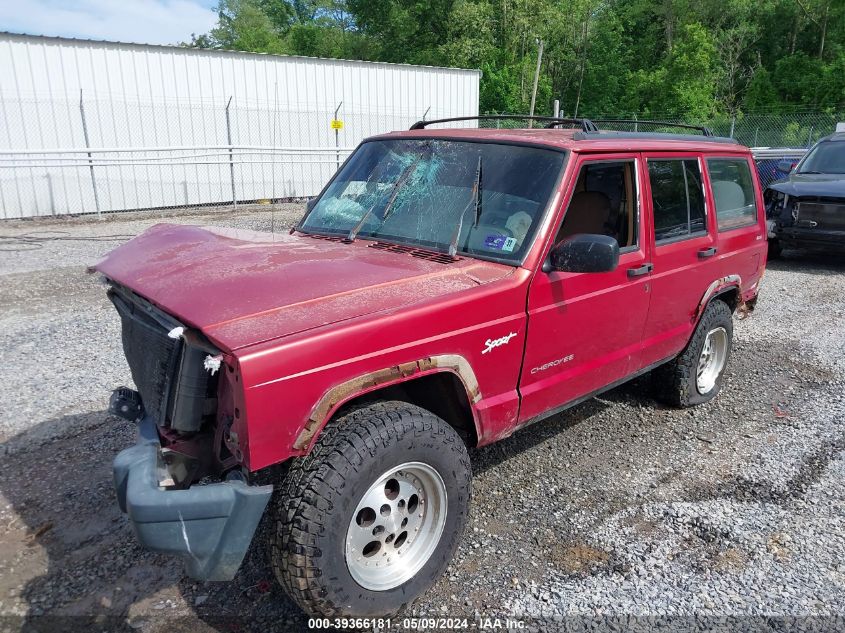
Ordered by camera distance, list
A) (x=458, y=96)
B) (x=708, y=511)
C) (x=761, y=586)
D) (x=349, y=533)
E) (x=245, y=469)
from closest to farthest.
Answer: (x=245, y=469) → (x=349, y=533) → (x=761, y=586) → (x=708, y=511) → (x=458, y=96)

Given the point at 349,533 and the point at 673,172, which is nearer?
the point at 349,533

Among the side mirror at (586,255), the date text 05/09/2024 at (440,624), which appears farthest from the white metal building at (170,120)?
the date text 05/09/2024 at (440,624)

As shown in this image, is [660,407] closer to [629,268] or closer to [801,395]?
[801,395]

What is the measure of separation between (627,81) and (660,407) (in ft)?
130

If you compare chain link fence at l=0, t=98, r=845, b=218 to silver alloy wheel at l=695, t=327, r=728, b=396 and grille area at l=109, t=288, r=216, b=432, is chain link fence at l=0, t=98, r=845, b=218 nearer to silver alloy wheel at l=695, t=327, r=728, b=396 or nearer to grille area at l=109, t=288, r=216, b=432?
silver alloy wheel at l=695, t=327, r=728, b=396

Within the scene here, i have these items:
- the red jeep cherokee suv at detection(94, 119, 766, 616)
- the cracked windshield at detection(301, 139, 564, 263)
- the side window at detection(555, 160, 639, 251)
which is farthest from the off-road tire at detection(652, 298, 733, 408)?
the cracked windshield at detection(301, 139, 564, 263)

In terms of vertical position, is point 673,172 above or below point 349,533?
above

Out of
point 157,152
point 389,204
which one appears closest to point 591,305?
point 389,204

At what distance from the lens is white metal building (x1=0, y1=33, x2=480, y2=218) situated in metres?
14.4

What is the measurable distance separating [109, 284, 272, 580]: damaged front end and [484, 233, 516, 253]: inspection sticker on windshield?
1.51 m

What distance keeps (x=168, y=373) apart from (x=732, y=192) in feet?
13.9

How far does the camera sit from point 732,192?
192 inches

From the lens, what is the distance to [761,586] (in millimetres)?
3023

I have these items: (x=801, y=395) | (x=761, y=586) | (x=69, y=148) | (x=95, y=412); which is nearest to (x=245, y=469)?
(x=761, y=586)
